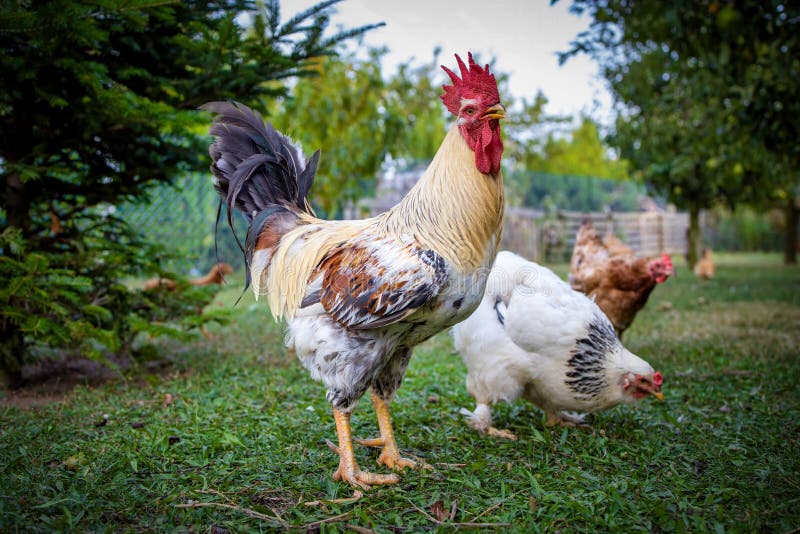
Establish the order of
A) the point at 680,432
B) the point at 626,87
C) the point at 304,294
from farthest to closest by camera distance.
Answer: the point at 626,87 < the point at 680,432 < the point at 304,294

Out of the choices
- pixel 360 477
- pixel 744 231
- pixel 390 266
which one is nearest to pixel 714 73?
pixel 390 266

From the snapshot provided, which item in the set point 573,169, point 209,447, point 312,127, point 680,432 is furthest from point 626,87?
point 573,169

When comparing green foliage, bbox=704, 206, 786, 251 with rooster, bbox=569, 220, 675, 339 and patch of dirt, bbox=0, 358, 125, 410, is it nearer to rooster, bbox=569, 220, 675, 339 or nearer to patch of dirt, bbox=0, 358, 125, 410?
rooster, bbox=569, 220, 675, 339

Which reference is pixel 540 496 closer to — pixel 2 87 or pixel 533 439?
pixel 533 439

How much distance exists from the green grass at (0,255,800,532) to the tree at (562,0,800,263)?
7.59 feet

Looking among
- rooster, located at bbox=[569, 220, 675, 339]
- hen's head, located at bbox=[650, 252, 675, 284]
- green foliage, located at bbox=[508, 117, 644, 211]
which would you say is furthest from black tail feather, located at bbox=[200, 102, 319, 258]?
green foliage, located at bbox=[508, 117, 644, 211]

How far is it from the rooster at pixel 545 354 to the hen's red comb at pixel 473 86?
145 centimetres

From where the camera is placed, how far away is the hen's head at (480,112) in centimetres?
258

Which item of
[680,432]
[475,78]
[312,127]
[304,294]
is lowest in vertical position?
[680,432]

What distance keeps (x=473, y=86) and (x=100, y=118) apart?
291cm

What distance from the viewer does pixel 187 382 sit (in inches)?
184

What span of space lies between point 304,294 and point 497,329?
1346 mm

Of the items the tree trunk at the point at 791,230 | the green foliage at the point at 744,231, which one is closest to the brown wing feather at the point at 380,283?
the tree trunk at the point at 791,230

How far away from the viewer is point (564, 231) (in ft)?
59.5
